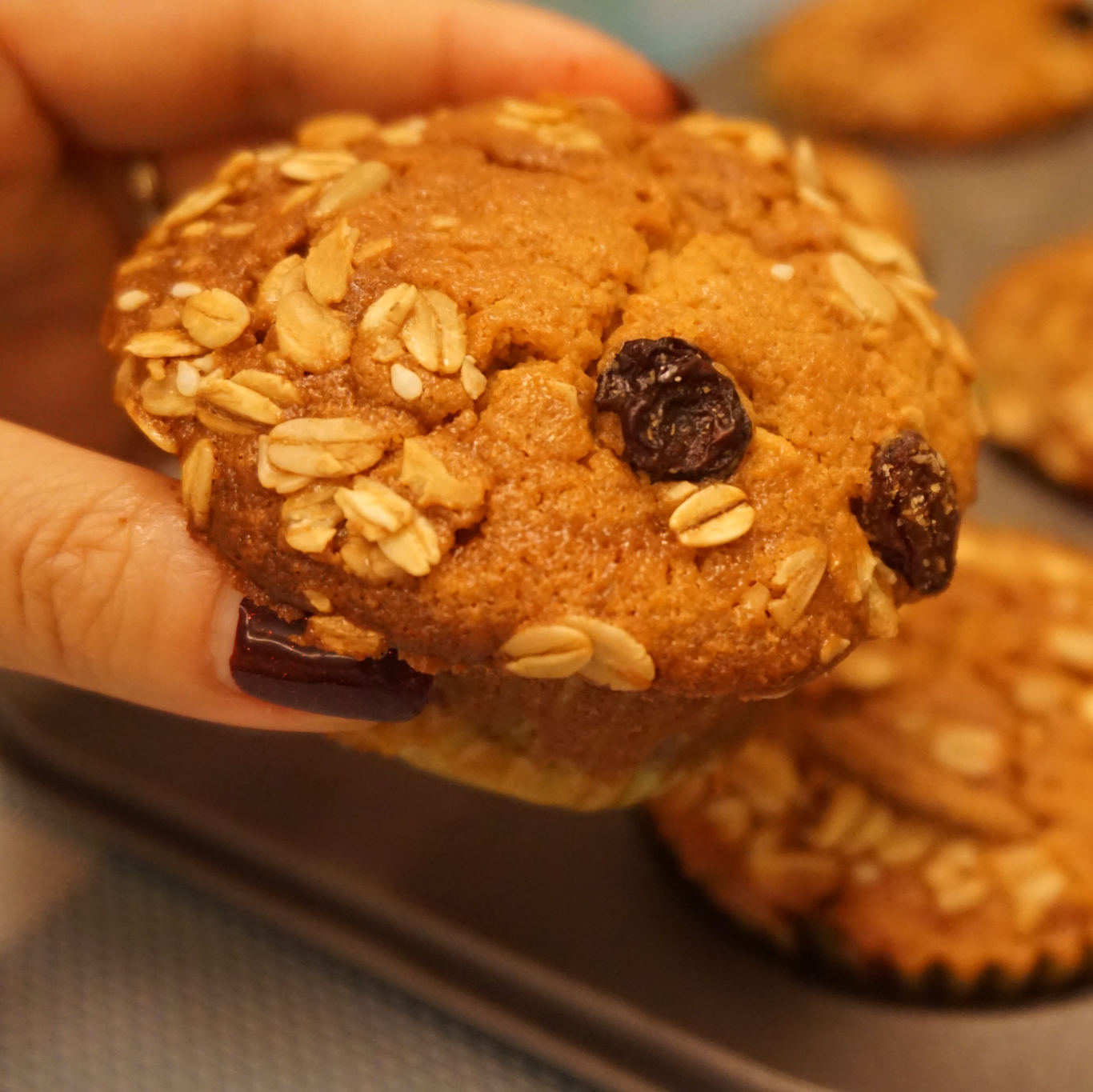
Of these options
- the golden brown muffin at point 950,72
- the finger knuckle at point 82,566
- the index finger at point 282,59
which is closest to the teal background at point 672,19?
the golden brown muffin at point 950,72

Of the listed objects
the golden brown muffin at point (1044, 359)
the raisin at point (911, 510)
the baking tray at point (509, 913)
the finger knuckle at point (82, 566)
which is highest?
the raisin at point (911, 510)

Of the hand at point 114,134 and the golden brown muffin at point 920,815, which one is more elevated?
the hand at point 114,134

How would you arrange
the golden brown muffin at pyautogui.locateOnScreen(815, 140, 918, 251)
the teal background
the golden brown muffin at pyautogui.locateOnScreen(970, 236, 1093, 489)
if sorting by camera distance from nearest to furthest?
the golden brown muffin at pyautogui.locateOnScreen(970, 236, 1093, 489)
the golden brown muffin at pyautogui.locateOnScreen(815, 140, 918, 251)
the teal background

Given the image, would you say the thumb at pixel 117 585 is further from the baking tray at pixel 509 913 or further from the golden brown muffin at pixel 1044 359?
the golden brown muffin at pixel 1044 359

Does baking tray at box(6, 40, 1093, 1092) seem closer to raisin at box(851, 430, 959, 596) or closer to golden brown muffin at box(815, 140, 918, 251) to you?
raisin at box(851, 430, 959, 596)

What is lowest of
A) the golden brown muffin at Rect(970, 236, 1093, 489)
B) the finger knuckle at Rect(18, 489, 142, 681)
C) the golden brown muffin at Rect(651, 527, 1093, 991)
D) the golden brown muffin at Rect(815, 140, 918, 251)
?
the golden brown muffin at Rect(651, 527, 1093, 991)

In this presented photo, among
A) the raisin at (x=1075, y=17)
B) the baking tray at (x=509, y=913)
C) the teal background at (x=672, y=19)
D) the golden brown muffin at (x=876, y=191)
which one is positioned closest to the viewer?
the baking tray at (x=509, y=913)

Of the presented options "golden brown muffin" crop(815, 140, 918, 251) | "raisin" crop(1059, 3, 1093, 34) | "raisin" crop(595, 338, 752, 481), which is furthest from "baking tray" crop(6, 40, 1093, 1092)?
"raisin" crop(1059, 3, 1093, 34)
